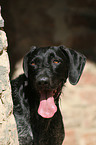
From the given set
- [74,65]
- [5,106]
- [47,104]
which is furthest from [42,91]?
[5,106]

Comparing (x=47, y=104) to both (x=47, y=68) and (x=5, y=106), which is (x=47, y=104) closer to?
(x=47, y=68)

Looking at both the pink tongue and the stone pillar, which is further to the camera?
the pink tongue

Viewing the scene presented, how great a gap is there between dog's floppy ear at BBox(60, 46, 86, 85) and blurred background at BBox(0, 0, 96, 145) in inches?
91.2

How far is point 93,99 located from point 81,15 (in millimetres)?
1569

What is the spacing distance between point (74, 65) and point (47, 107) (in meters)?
0.62

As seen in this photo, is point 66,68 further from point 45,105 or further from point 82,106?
point 82,106

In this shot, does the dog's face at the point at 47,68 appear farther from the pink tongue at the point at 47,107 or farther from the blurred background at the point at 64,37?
the blurred background at the point at 64,37

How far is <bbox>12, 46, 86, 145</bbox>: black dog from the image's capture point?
124 inches

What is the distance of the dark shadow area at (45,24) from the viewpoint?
5812 mm

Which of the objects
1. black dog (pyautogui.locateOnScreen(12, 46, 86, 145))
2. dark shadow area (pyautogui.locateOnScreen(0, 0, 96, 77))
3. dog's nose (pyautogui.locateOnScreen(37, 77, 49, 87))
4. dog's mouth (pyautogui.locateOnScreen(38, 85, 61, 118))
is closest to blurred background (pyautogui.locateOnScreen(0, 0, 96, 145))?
dark shadow area (pyautogui.locateOnScreen(0, 0, 96, 77))

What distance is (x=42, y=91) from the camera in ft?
10.6

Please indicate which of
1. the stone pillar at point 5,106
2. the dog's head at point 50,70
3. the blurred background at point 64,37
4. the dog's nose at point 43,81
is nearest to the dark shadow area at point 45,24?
the blurred background at point 64,37

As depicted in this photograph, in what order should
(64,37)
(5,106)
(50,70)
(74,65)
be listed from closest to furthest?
(5,106) → (50,70) → (74,65) → (64,37)

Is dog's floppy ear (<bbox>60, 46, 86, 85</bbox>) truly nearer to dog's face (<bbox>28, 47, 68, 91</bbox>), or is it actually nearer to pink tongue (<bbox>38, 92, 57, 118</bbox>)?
dog's face (<bbox>28, 47, 68, 91</bbox>)
